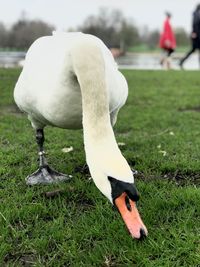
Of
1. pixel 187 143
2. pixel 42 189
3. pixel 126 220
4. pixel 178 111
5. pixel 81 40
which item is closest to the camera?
pixel 126 220

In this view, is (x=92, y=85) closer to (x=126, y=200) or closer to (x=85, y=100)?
(x=85, y=100)

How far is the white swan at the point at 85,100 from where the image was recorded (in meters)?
2.75

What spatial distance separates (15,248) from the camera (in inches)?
123

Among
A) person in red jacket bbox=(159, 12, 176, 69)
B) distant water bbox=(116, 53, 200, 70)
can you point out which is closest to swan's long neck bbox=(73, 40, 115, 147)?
distant water bbox=(116, 53, 200, 70)

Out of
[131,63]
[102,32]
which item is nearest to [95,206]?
[131,63]

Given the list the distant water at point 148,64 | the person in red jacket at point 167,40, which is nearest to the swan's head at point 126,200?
the distant water at point 148,64

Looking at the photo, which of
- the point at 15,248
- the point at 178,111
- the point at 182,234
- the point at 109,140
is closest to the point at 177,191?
the point at 182,234

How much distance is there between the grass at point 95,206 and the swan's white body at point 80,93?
0.50 meters

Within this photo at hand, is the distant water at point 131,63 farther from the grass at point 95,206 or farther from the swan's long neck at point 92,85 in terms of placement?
the swan's long neck at point 92,85

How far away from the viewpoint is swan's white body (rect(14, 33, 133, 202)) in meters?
2.90

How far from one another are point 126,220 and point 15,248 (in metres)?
0.87

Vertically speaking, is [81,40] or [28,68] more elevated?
[81,40]

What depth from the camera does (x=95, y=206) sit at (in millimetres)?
3697

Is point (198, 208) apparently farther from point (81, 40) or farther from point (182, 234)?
point (81, 40)
